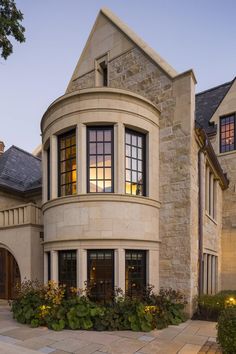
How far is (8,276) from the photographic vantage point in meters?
13.5

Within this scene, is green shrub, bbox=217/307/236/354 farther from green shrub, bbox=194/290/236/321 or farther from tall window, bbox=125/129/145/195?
tall window, bbox=125/129/145/195

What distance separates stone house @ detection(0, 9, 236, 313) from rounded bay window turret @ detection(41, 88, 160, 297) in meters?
0.03

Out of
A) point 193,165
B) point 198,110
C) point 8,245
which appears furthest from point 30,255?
point 198,110

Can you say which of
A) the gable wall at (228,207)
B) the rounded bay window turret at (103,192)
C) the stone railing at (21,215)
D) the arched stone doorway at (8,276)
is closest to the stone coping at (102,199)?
the rounded bay window turret at (103,192)

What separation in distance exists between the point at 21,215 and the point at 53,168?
143 inches

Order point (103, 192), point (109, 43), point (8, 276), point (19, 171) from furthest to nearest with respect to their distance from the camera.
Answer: point (19, 171) < point (8, 276) < point (109, 43) < point (103, 192)

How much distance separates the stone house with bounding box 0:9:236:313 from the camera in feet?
30.6

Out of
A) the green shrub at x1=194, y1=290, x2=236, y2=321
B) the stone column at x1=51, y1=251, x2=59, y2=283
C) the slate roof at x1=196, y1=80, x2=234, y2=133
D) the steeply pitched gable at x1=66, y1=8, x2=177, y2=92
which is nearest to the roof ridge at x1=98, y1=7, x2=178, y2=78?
the steeply pitched gable at x1=66, y1=8, x2=177, y2=92

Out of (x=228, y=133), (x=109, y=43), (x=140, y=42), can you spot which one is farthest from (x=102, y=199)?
(x=228, y=133)

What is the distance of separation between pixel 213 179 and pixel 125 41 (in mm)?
7626

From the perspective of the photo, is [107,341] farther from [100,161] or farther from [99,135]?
[99,135]

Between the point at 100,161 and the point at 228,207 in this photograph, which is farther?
the point at 228,207

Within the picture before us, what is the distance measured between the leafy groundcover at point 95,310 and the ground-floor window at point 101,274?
29 centimetres

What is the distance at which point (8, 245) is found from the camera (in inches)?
508
